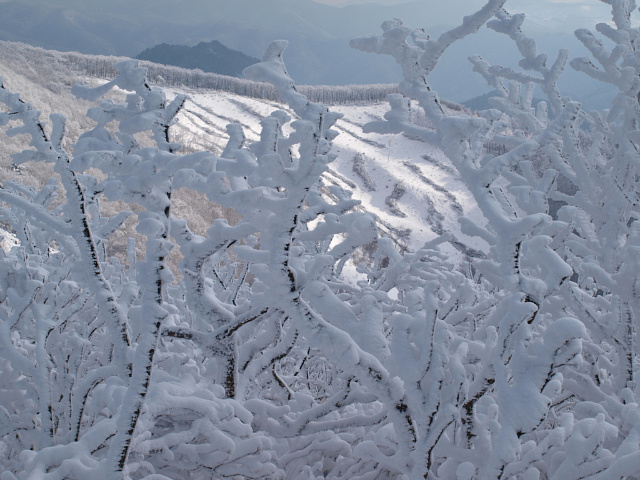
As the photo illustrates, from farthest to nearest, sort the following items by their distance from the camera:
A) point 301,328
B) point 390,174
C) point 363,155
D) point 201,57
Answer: point 201,57
point 363,155
point 390,174
point 301,328

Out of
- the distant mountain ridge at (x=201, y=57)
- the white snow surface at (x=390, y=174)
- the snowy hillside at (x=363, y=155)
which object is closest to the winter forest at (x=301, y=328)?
the snowy hillside at (x=363, y=155)

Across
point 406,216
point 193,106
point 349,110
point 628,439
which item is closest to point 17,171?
point 628,439

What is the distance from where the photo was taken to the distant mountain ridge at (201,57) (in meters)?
134

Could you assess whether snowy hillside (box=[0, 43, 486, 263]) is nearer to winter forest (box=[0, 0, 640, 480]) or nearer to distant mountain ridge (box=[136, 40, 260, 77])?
winter forest (box=[0, 0, 640, 480])

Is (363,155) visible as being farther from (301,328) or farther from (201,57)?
(201,57)

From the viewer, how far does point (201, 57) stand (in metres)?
136

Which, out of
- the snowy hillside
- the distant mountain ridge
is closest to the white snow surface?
the snowy hillside

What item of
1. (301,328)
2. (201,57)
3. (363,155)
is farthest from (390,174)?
(201,57)

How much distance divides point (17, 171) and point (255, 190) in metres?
15.9

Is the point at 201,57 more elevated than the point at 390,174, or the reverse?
the point at 390,174

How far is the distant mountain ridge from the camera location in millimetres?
134000

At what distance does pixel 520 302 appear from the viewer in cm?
120

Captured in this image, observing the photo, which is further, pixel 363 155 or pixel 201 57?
pixel 201 57

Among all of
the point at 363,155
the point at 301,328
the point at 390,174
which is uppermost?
the point at 301,328
